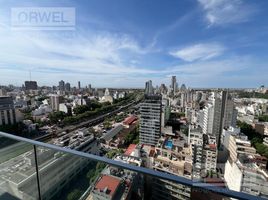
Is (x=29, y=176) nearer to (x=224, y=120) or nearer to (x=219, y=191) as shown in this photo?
(x=219, y=191)

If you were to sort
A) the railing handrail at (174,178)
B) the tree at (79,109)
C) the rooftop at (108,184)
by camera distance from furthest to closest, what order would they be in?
the tree at (79,109)
the rooftop at (108,184)
the railing handrail at (174,178)

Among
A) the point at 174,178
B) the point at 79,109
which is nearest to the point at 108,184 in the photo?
the point at 174,178

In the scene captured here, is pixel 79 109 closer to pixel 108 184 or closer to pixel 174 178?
pixel 108 184

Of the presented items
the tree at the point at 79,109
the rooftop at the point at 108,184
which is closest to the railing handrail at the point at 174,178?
the rooftop at the point at 108,184

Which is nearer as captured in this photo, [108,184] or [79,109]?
[108,184]

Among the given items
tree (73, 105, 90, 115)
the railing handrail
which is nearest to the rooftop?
the railing handrail

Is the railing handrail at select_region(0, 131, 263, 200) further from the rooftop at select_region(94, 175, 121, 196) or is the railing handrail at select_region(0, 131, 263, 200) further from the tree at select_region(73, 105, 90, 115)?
the tree at select_region(73, 105, 90, 115)

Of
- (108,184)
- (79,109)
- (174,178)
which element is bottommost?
(79,109)

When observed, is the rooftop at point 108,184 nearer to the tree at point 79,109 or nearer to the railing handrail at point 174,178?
the railing handrail at point 174,178

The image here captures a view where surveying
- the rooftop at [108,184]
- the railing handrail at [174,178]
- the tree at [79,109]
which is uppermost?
the railing handrail at [174,178]

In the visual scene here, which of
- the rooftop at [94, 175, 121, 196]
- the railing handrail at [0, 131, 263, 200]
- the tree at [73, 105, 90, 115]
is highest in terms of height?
the railing handrail at [0, 131, 263, 200]

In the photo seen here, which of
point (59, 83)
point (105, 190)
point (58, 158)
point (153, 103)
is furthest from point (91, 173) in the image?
point (59, 83)
